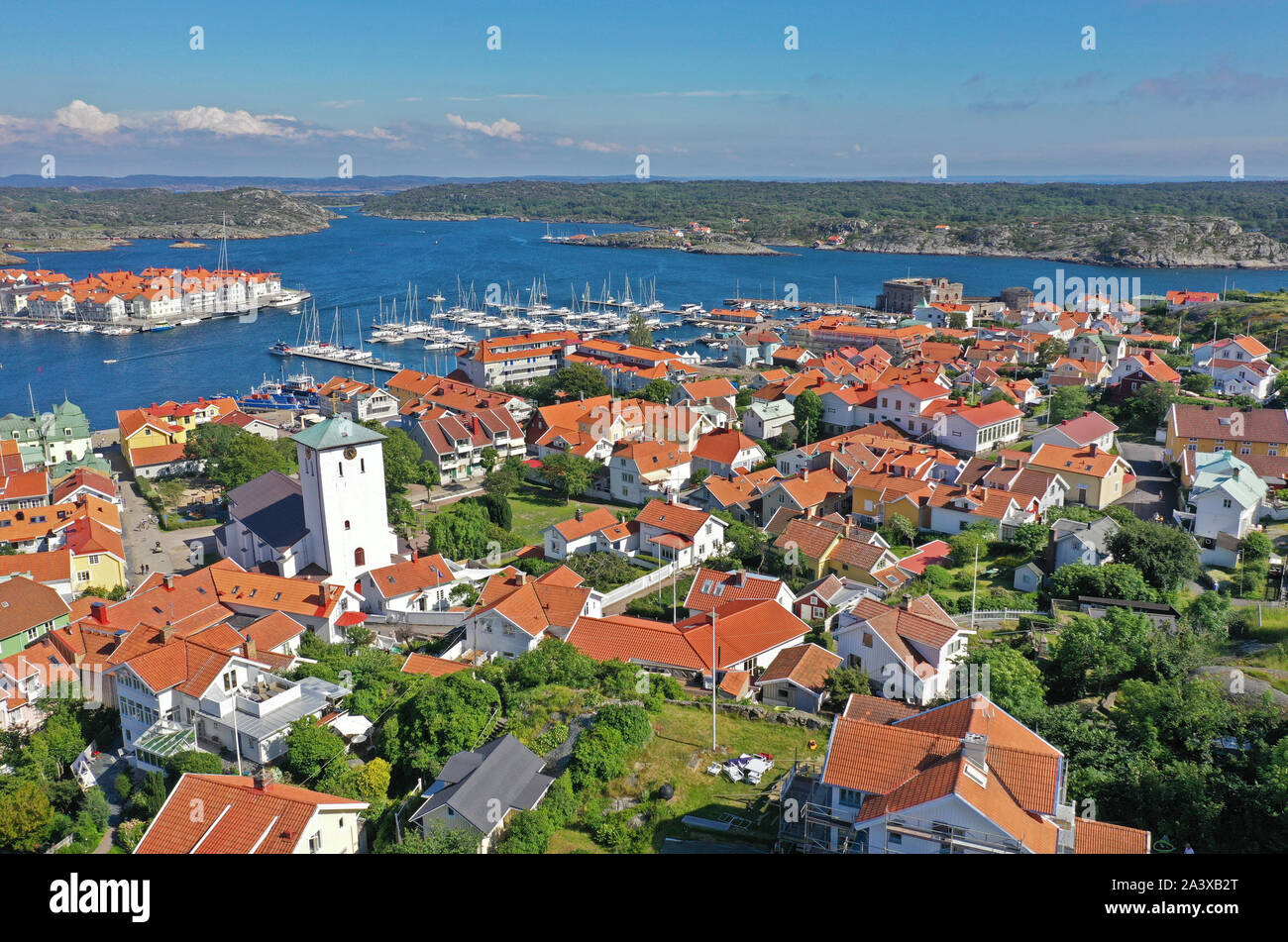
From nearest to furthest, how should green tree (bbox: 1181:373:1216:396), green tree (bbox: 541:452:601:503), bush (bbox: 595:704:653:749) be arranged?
bush (bbox: 595:704:653:749) < green tree (bbox: 541:452:601:503) < green tree (bbox: 1181:373:1216:396)

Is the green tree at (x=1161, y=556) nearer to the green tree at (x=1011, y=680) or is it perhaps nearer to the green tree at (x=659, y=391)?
the green tree at (x=1011, y=680)

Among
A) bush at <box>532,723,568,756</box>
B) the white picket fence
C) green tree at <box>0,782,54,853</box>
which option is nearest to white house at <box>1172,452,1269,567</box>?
the white picket fence

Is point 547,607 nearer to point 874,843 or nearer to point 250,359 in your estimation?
point 874,843

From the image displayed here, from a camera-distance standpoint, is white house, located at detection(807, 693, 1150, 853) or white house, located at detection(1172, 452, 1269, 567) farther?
white house, located at detection(1172, 452, 1269, 567)

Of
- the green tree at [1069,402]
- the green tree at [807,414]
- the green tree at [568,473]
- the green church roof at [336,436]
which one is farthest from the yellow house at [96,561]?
the green tree at [1069,402]

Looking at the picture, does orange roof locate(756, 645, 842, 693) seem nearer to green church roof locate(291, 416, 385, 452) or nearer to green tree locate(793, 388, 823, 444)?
green church roof locate(291, 416, 385, 452)

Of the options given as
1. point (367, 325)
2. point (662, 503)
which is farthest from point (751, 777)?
point (367, 325)

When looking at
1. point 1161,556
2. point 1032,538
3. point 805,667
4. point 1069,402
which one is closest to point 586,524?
point 805,667
